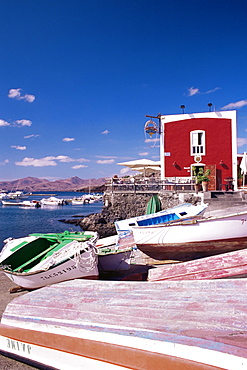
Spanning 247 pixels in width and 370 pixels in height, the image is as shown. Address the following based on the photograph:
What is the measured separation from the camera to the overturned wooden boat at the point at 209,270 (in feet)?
18.1

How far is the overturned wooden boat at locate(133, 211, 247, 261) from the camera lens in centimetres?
846

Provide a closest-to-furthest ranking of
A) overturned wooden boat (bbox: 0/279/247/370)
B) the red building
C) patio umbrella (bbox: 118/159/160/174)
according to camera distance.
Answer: overturned wooden boat (bbox: 0/279/247/370) → the red building → patio umbrella (bbox: 118/159/160/174)

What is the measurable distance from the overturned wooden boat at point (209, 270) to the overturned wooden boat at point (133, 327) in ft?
5.03

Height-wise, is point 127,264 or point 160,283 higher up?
point 160,283

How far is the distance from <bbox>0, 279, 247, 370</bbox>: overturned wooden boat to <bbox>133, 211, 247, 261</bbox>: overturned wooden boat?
4.22 meters

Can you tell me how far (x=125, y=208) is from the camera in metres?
19.8

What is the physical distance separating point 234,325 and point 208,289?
3.32ft

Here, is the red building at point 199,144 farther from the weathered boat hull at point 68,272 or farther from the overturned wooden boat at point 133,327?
the overturned wooden boat at point 133,327

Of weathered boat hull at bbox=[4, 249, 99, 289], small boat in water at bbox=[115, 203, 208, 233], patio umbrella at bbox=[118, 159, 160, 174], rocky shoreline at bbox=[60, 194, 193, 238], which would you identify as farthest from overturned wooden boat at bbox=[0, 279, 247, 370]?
patio umbrella at bbox=[118, 159, 160, 174]

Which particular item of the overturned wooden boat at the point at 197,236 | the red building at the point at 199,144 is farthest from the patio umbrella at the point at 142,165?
the overturned wooden boat at the point at 197,236

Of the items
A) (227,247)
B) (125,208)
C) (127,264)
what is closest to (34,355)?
(127,264)

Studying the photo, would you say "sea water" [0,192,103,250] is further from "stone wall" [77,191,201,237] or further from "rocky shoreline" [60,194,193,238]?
"stone wall" [77,191,201,237]

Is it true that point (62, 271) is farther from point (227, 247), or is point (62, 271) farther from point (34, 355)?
point (227, 247)

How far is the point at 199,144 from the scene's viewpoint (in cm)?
2198
